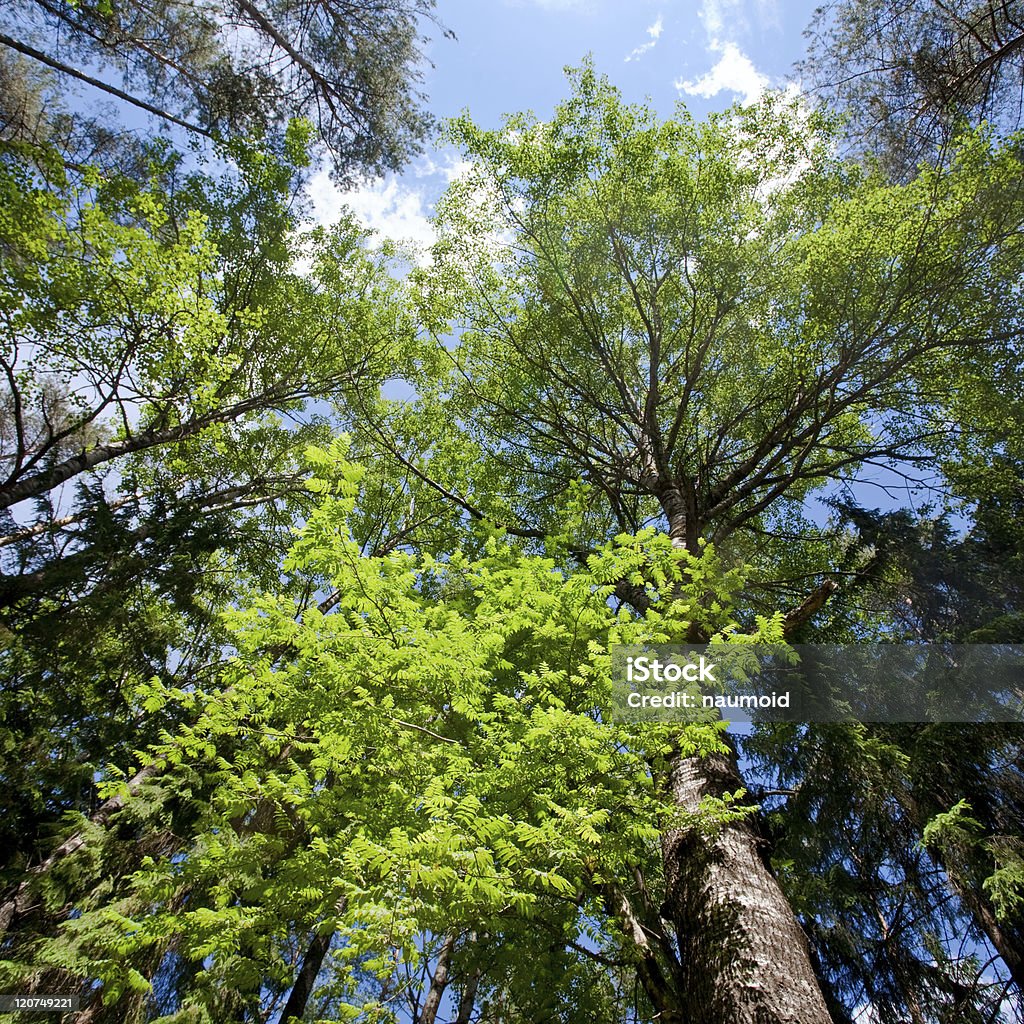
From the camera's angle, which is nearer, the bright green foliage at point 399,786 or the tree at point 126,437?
the bright green foliage at point 399,786

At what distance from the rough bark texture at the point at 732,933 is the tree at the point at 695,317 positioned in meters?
1.74

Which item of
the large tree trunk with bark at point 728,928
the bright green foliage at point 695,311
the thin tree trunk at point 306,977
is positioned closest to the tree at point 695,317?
the bright green foliage at point 695,311

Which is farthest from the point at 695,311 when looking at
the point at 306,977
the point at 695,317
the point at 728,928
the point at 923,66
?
the point at 306,977

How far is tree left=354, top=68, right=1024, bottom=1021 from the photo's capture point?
24.2 ft

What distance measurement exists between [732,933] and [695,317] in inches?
313

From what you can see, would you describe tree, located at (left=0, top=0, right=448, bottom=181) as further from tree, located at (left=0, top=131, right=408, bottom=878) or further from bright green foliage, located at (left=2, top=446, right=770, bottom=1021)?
bright green foliage, located at (left=2, top=446, right=770, bottom=1021)

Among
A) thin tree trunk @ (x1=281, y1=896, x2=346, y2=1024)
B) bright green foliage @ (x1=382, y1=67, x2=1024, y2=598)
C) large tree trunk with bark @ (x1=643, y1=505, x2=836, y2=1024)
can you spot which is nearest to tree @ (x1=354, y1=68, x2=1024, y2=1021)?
bright green foliage @ (x1=382, y1=67, x2=1024, y2=598)

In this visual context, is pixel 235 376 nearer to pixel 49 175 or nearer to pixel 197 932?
pixel 49 175

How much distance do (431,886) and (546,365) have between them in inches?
318

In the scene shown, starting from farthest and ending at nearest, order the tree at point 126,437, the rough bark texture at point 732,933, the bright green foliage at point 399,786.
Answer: the tree at point 126,437 → the rough bark texture at point 732,933 → the bright green foliage at point 399,786

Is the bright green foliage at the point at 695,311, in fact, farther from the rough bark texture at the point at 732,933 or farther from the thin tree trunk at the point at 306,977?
the thin tree trunk at the point at 306,977

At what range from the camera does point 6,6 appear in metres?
8.32

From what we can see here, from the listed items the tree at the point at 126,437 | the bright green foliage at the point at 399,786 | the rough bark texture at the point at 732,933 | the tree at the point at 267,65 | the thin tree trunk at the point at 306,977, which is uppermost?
the tree at the point at 267,65

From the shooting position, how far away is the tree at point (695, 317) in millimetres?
7363
